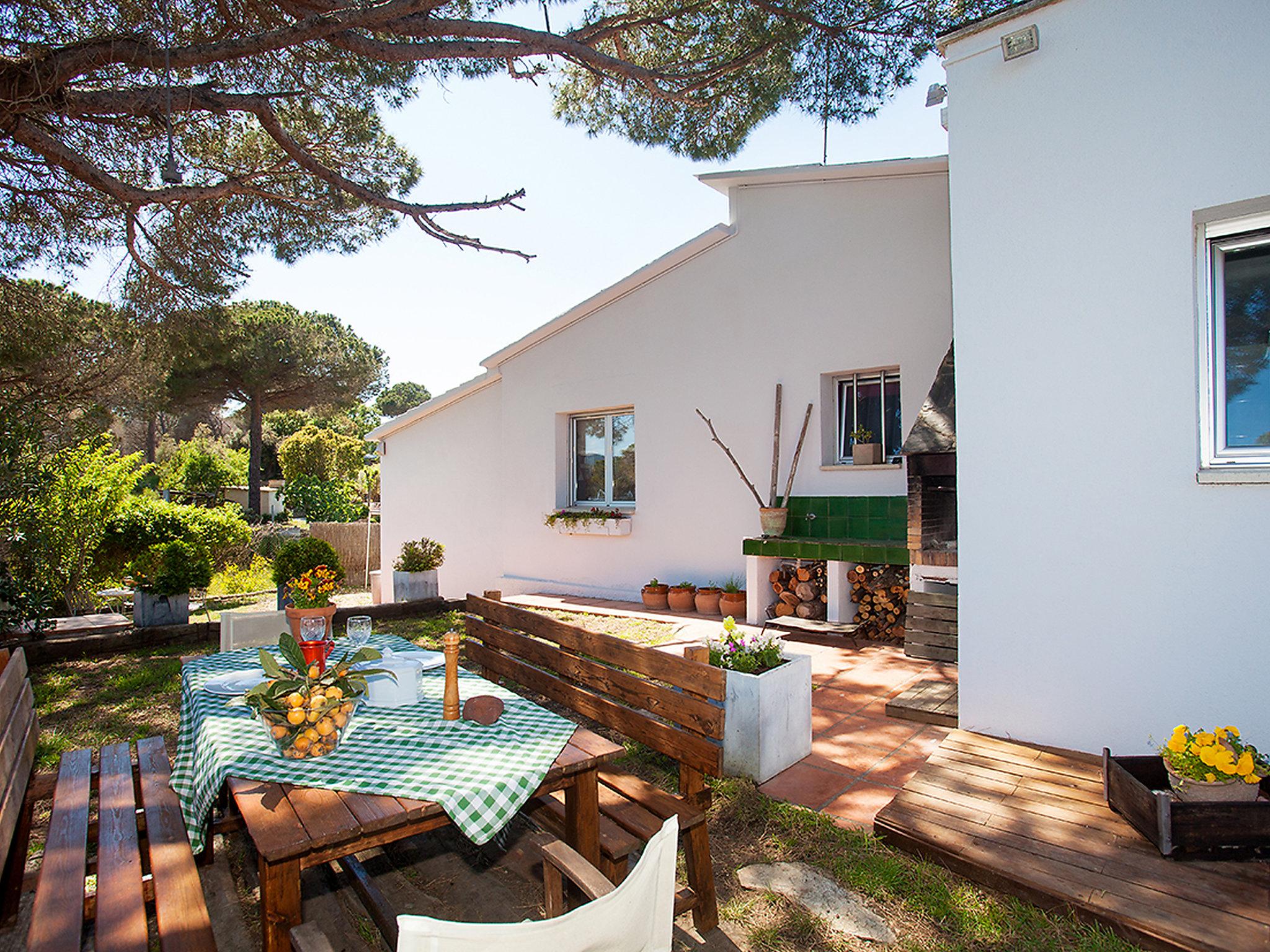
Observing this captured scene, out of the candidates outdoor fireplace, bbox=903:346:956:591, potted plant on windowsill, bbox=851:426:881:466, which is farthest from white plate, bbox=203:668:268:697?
potted plant on windowsill, bbox=851:426:881:466

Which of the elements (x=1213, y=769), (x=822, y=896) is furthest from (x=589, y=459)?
(x=1213, y=769)

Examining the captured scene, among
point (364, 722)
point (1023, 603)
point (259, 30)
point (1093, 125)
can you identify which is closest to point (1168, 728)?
point (1023, 603)

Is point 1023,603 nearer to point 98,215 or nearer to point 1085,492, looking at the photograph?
point 1085,492

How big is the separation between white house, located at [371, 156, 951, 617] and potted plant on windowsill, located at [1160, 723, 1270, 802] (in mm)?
3599

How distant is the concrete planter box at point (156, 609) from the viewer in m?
6.88

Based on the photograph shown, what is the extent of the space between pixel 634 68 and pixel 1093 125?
311 centimetres

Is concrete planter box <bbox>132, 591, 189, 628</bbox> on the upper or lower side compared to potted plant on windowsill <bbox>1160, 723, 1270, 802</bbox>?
lower

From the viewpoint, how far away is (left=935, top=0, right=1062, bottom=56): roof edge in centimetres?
349

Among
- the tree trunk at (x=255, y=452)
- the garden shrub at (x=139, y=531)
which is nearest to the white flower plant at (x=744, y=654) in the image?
the garden shrub at (x=139, y=531)

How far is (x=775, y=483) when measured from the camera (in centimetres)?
742

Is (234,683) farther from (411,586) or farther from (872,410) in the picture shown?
(872,410)

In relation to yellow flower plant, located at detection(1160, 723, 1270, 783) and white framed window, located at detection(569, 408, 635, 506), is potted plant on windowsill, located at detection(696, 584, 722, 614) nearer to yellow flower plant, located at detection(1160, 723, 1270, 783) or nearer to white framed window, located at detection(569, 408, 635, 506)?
white framed window, located at detection(569, 408, 635, 506)

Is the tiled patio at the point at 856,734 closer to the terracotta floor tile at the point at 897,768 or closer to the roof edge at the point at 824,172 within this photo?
the terracotta floor tile at the point at 897,768

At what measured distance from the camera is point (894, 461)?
6836mm
